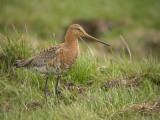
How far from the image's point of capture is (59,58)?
5.76 m

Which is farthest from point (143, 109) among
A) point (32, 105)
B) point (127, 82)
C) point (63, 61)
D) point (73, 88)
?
point (32, 105)

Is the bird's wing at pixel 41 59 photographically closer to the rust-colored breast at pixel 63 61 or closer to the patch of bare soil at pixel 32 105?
the rust-colored breast at pixel 63 61

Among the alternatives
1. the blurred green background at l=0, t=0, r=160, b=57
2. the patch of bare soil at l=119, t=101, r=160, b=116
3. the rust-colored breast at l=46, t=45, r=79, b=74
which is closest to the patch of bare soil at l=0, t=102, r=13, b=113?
the rust-colored breast at l=46, t=45, r=79, b=74

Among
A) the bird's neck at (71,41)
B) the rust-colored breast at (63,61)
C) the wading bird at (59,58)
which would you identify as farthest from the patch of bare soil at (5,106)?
the bird's neck at (71,41)

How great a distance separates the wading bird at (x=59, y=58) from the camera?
18.8 ft

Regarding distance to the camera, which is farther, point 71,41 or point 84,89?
point 71,41

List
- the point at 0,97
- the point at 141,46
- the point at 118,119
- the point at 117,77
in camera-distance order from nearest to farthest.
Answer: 1. the point at 118,119
2. the point at 0,97
3. the point at 117,77
4. the point at 141,46

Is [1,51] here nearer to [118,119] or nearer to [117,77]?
[117,77]

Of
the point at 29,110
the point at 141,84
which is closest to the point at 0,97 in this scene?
the point at 29,110

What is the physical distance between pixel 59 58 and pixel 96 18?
7.28 m

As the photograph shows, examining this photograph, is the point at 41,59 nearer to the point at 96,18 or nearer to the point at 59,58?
the point at 59,58

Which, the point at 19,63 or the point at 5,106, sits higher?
the point at 19,63

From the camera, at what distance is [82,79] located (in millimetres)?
6211

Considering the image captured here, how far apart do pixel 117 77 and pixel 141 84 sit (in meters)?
0.46
